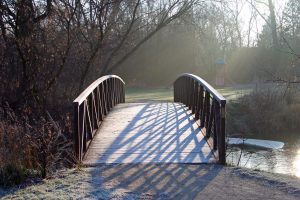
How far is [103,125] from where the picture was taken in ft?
35.3

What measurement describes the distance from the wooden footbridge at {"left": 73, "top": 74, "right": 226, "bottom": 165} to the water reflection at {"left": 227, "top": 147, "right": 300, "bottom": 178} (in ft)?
6.62

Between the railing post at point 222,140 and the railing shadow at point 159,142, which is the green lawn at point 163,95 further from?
the railing post at point 222,140

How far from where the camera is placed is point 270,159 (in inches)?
565

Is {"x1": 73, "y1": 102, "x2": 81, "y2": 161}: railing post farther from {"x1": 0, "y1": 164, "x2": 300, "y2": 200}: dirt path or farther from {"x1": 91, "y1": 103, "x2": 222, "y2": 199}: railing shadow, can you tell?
{"x1": 0, "y1": 164, "x2": 300, "y2": 200}: dirt path

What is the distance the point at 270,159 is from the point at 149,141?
6611mm

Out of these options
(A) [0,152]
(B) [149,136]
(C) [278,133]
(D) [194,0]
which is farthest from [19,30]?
(C) [278,133]

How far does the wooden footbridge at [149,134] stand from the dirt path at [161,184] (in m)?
0.56

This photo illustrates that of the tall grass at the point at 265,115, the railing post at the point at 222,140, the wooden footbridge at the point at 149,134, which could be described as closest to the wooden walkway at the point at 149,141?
the wooden footbridge at the point at 149,134

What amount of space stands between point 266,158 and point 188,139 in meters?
6.10

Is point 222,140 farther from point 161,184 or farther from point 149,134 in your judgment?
point 149,134

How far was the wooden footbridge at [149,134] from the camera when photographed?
24.5 feet

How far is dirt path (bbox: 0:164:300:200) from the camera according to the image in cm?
557

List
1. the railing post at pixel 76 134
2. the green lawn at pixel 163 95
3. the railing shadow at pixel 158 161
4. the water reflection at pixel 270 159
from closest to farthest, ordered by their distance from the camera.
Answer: the railing shadow at pixel 158 161
the railing post at pixel 76 134
the water reflection at pixel 270 159
the green lawn at pixel 163 95

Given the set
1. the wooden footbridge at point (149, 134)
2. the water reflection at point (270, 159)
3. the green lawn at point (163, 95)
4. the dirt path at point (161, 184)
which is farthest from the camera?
the green lawn at point (163, 95)
